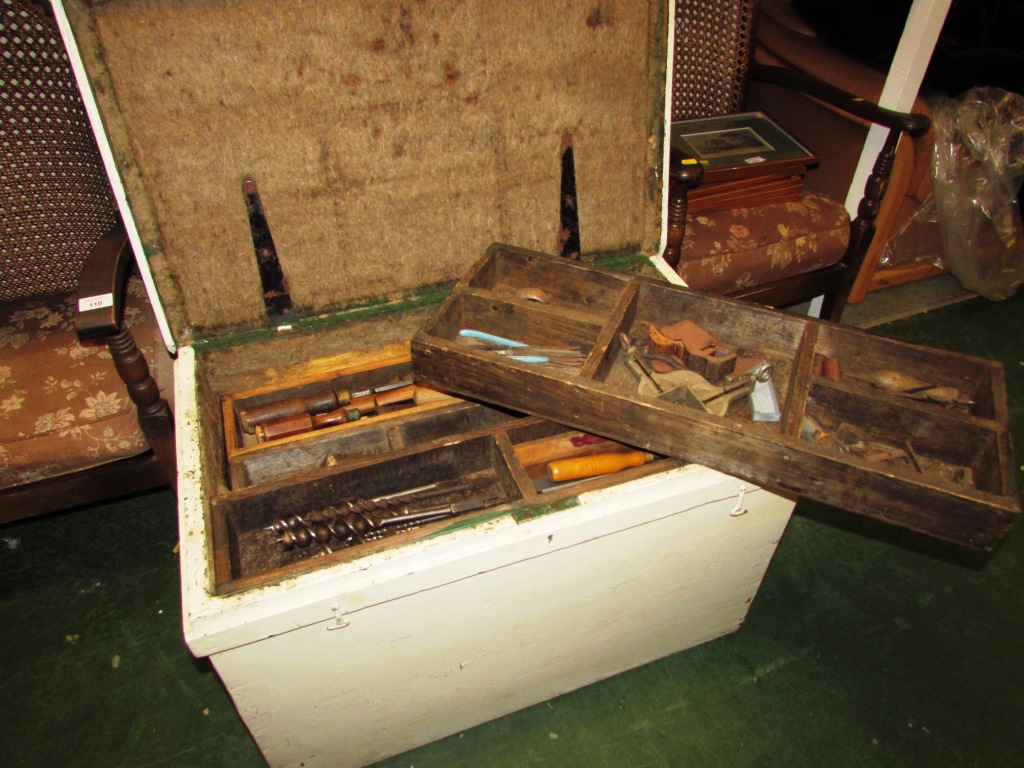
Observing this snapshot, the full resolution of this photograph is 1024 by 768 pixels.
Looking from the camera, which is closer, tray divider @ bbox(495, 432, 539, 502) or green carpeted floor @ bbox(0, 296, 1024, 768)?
tray divider @ bbox(495, 432, 539, 502)

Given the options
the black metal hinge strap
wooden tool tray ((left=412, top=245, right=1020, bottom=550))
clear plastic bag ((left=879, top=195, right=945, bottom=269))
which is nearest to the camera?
wooden tool tray ((left=412, top=245, right=1020, bottom=550))

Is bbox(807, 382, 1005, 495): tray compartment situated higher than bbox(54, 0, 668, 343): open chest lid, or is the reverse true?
bbox(54, 0, 668, 343): open chest lid

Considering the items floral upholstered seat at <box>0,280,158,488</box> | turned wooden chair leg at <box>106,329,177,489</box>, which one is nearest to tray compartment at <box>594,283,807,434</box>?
turned wooden chair leg at <box>106,329,177,489</box>

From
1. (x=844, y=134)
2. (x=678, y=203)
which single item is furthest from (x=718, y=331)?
(x=844, y=134)

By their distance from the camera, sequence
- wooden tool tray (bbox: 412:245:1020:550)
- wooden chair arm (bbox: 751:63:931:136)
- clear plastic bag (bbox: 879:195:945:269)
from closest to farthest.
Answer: wooden tool tray (bbox: 412:245:1020:550) → wooden chair arm (bbox: 751:63:931:136) → clear plastic bag (bbox: 879:195:945:269)

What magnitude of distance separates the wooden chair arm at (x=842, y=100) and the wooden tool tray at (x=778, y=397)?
106 cm

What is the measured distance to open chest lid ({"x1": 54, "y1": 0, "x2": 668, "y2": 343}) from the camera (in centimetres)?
123

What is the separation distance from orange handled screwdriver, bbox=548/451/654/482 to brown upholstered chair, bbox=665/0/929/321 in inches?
33.4

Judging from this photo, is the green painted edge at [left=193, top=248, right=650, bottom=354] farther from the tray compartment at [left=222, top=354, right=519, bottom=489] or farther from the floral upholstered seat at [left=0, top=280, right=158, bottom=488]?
the floral upholstered seat at [left=0, top=280, right=158, bottom=488]

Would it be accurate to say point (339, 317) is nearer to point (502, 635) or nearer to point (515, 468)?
point (515, 468)

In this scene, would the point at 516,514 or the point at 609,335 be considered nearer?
the point at 516,514

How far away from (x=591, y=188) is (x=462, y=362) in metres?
0.68

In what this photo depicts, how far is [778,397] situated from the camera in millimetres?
1313

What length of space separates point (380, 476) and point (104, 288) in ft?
2.37
